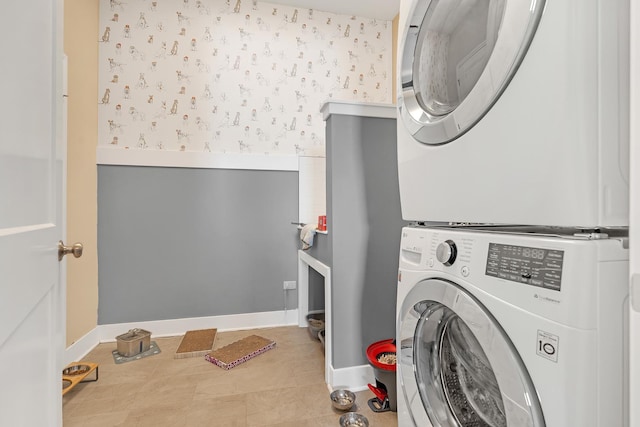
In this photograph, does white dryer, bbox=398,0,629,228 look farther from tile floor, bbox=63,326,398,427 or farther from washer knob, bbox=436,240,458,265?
tile floor, bbox=63,326,398,427

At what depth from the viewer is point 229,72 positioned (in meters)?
2.64

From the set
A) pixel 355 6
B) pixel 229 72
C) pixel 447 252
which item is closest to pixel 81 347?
pixel 229 72

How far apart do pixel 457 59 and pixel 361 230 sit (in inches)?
39.2

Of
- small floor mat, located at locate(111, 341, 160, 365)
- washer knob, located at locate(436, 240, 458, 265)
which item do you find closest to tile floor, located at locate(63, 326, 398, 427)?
small floor mat, located at locate(111, 341, 160, 365)

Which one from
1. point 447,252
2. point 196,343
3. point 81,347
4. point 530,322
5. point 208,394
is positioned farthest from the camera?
point 196,343

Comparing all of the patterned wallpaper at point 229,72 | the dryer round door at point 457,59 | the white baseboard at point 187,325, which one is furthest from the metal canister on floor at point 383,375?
the patterned wallpaper at point 229,72

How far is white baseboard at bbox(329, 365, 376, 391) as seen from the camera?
5.43 feet

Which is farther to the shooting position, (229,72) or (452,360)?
(229,72)

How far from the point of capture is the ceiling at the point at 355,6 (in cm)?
272

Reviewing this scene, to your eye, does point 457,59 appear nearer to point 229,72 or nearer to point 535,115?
point 535,115

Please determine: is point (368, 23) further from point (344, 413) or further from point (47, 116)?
point (344, 413)

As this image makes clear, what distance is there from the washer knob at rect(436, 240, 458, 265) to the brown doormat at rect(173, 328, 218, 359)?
1.89m

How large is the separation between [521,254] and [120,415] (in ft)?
6.05

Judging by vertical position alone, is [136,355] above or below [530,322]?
below
